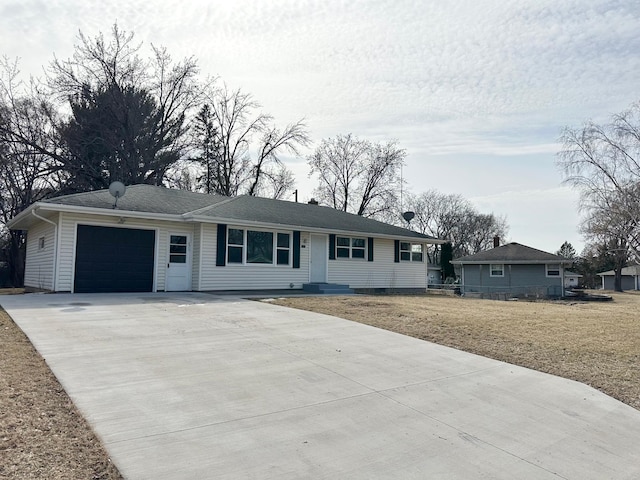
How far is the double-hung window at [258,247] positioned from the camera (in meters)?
15.4

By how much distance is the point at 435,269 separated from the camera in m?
46.5

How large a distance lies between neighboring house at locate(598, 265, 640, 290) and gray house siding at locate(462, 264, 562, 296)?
26.5m

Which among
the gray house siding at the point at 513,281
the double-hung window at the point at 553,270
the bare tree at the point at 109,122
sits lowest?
the gray house siding at the point at 513,281

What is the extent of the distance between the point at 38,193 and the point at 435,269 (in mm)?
35482

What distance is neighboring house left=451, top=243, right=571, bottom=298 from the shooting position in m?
29.2

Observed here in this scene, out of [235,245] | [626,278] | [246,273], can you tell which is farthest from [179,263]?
[626,278]

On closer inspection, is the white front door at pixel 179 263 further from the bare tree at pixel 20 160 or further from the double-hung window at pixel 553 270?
the double-hung window at pixel 553 270

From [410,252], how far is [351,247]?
12.2 feet

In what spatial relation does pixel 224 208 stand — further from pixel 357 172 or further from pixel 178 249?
pixel 357 172

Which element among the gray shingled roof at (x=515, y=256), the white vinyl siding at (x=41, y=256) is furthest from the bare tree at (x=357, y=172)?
the white vinyl siding at (x=41, y=256)

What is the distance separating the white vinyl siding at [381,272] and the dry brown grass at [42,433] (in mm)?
13949

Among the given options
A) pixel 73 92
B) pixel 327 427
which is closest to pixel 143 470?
pixel 327 427

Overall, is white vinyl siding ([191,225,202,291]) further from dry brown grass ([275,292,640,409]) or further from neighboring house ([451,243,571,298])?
neighboring house ([451,243,571,298])

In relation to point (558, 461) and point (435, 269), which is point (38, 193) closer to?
point (558, 461)
